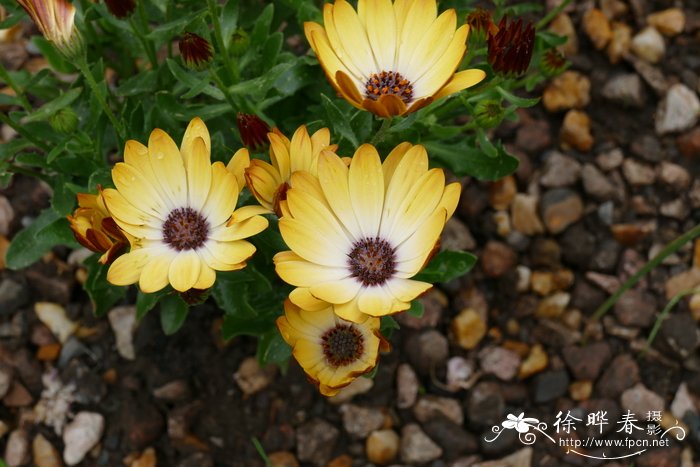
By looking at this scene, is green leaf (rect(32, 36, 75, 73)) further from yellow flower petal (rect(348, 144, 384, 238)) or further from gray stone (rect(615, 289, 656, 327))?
gray stone (rect(615, 289, 656, 327))

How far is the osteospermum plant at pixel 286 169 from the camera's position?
202 centimetres

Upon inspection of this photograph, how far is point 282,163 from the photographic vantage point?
2096 mm

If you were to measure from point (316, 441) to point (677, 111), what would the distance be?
7.03 ft

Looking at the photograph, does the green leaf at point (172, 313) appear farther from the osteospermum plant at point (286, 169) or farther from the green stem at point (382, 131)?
the green stem at point (382, 131)

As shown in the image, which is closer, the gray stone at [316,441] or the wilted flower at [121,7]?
the wilted flower at [121,7]

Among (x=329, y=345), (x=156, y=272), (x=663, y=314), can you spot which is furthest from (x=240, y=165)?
(x=663, y=314)

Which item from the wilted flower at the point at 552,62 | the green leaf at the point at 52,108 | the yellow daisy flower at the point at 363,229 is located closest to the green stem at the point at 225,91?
the green leaf at the point at 52,108

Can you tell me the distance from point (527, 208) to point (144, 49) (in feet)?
5.65

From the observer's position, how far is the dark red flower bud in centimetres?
222

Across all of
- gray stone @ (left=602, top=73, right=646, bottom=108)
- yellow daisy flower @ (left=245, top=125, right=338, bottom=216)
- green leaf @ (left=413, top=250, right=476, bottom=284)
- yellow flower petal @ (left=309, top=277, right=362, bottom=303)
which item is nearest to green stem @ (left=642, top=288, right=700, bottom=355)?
gray stone @ (left=602, top=73, right=646, bottom=108)

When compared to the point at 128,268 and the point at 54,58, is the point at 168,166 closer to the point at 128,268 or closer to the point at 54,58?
the point at 128,268

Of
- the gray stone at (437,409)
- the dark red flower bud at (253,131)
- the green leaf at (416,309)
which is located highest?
the dark red flower bud at (253,131)

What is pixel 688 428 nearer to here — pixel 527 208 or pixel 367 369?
pixel 527 208

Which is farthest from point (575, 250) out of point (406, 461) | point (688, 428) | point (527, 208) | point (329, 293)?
point (329, 293)
